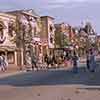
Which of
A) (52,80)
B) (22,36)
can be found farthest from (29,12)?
(52,80)

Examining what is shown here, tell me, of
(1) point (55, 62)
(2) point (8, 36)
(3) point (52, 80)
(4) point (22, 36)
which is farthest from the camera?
(2) point (8, 36)

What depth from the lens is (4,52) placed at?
180ft

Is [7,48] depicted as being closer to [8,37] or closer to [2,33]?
[8,37]

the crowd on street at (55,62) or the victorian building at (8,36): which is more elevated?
the victorian building at (8,36)

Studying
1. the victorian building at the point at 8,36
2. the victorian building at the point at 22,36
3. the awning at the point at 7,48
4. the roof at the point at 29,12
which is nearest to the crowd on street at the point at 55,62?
the victorian building at the point at 22,36

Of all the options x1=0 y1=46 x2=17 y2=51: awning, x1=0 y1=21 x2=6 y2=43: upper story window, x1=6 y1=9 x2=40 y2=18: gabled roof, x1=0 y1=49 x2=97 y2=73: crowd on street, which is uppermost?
x1=6 y1=9 x2=40 y2=18: gabled roof

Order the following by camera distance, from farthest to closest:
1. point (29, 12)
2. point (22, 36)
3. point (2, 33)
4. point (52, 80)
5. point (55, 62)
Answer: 1. point (29, 12)
2. point (2, 33)
3. point (22, 36)
4. point (55, 62)
5. point (52, 80)

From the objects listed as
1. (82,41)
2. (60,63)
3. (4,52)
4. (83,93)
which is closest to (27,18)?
(4,52)

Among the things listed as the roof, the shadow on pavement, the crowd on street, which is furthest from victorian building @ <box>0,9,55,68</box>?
the shadow on pavement

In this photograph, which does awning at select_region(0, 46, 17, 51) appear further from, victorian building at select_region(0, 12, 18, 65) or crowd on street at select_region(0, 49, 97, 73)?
crowd on street at select_region(0, 49, 97, 73)

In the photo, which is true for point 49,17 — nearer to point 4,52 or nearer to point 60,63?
point 4,52

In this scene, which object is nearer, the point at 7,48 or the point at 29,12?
the point at 7,48

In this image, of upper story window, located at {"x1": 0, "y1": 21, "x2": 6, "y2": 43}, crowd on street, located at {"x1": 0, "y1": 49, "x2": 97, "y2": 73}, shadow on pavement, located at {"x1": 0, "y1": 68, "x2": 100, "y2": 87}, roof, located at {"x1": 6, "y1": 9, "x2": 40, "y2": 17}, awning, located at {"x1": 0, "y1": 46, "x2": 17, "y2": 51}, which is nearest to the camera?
shadow on pavement, located at {"x1": 0, "y1": 68, "x2": 100, "y2": 87}

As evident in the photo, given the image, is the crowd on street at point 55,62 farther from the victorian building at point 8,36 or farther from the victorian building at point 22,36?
the victorian building at point 8,36
